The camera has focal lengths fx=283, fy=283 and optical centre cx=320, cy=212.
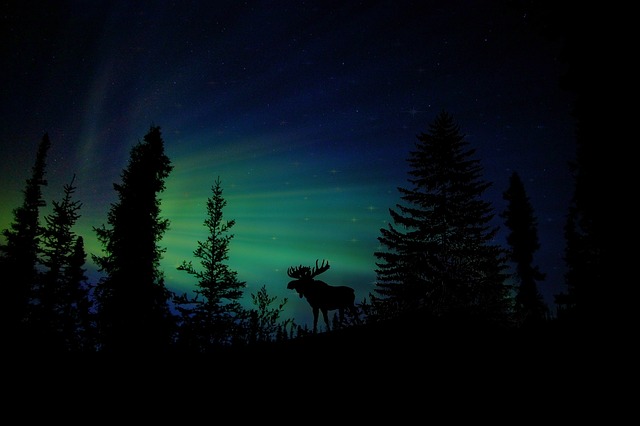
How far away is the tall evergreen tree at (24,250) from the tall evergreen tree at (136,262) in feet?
31.4

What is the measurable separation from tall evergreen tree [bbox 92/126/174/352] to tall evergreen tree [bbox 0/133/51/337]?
9580 mm

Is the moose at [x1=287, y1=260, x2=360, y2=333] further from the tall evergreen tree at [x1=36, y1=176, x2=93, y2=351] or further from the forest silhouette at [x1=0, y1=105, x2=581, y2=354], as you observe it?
the tall evergreen tree at [x1=36, y1=176, x2=93, y2=351]

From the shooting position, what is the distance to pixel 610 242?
17.8 ft

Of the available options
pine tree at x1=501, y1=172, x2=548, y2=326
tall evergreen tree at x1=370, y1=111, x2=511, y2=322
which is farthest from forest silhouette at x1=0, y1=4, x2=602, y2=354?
pine tree at x1=501, y1=172, x2=548, y2=326

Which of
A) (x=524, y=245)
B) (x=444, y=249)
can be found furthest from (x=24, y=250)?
(x=524, y=245)

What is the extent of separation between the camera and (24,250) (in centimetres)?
2450

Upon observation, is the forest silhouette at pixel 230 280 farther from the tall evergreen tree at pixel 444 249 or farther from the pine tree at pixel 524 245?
the pine tree at pixel 524 245

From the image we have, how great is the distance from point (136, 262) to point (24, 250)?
675 inches

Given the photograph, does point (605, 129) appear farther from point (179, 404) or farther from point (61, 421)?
point (61, 421)

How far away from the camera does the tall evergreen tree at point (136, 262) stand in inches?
592

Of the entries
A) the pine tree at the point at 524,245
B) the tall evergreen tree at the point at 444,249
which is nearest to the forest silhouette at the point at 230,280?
the tall evergreen tree at the point at 444,249

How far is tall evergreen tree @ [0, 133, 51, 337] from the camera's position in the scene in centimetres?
2150

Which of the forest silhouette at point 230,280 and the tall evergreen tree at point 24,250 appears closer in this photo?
the forest silhouette at point 230,280

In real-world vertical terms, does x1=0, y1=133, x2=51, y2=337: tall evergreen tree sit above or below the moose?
above
